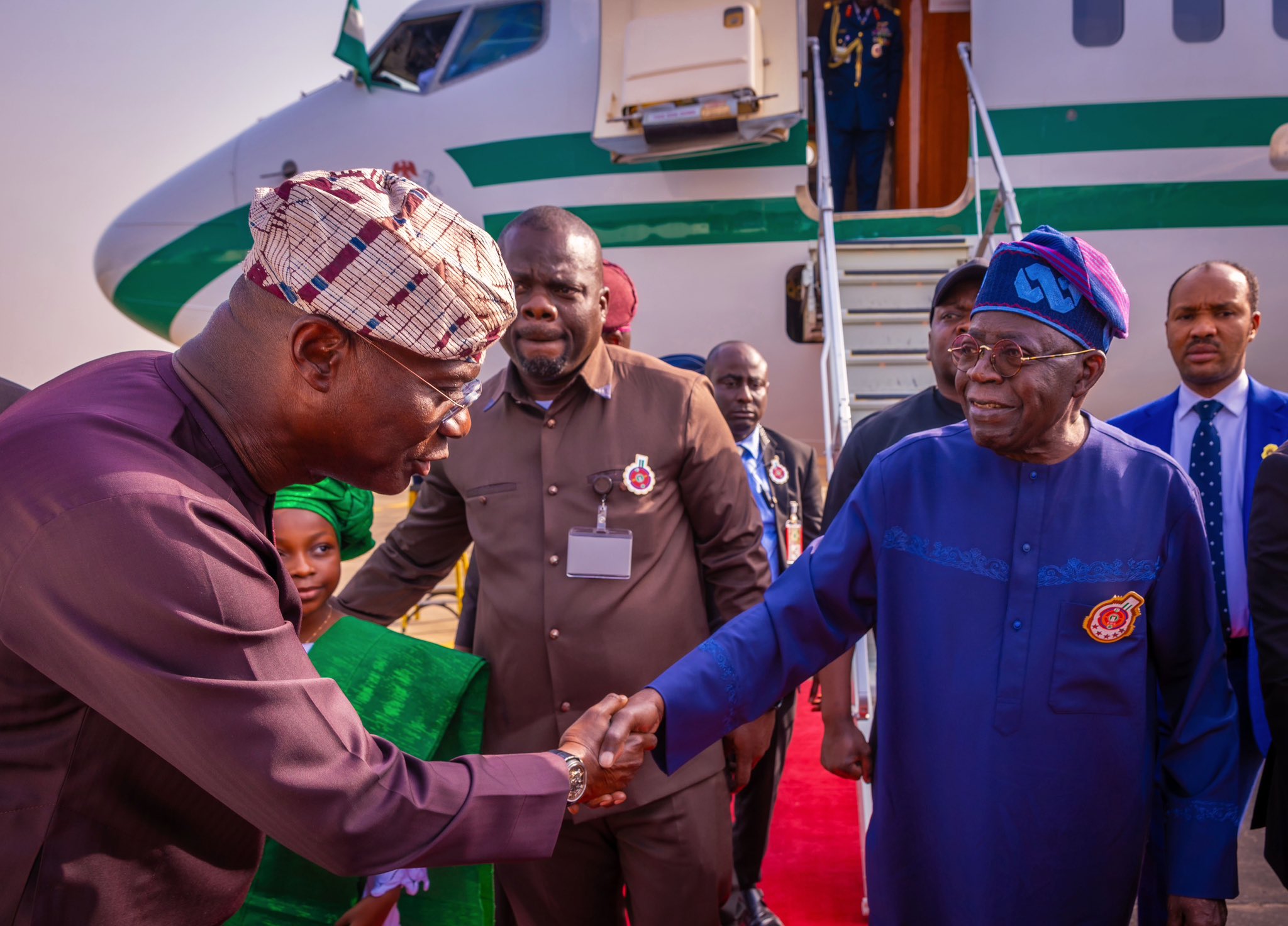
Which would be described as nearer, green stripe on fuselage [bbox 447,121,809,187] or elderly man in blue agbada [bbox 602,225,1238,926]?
elderly man in blue agbada [bbox 602,225,1238,926]

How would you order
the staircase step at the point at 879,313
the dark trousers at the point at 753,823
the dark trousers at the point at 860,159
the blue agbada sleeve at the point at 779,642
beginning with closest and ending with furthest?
the blue agbada sleeve at the point at 779,642 → the dark trousers at the point at 753,823 → the staircase step at the point at 879,313 → the dark trousers at the point at 860,159

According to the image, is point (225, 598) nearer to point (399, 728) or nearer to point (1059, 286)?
point (399, 728)

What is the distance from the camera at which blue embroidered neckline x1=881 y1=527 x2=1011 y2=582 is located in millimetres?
1936

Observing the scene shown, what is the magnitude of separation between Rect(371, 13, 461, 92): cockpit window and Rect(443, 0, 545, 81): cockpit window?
0.97ft

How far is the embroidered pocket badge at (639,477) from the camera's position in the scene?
8.27 feet

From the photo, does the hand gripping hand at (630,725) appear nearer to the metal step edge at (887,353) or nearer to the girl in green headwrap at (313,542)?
the girl in green headwrap at (313,542)

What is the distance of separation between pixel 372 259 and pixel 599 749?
3.30 feet

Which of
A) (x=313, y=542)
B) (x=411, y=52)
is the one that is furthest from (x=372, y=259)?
(x=411, y=52)

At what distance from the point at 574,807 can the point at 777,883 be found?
2493 millimetres

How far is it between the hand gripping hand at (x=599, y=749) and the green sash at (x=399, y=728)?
2.05 ft

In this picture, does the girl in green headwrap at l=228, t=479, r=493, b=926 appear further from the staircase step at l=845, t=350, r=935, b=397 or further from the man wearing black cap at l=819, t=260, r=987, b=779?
the staircase step at l=845, t=350, r=935, b=397

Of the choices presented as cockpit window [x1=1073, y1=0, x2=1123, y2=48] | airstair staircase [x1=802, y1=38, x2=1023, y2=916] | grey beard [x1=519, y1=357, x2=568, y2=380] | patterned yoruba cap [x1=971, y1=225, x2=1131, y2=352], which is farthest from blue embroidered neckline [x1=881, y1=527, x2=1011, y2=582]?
cockpit window [x1=1073, y1=0, x2=1123, y2=48]

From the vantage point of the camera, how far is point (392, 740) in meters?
2.42

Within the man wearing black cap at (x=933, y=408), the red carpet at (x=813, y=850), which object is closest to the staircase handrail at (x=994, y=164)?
the man wearing black cap at (x=933, y=408)
